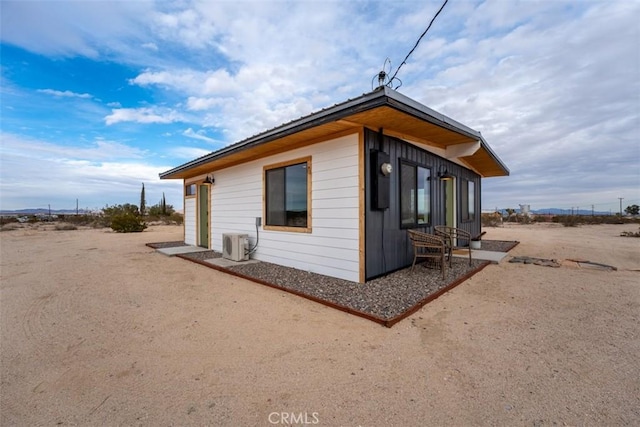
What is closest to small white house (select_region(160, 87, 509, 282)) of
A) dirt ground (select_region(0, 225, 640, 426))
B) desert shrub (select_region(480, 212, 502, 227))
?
dirt ground (select_region(0, 225, 640, 426))

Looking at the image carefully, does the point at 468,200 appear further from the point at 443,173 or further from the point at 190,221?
the point at 190,221

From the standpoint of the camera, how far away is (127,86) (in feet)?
25.7

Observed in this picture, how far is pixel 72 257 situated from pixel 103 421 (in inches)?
294

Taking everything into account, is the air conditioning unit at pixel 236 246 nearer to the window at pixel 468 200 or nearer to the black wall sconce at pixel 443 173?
the black wall sconce at pixel 443 173

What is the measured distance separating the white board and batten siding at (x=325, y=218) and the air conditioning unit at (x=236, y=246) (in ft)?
0.76

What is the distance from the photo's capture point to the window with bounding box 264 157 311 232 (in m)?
4.98

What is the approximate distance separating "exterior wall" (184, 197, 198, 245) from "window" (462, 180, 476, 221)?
857cm

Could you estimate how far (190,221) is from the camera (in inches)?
370

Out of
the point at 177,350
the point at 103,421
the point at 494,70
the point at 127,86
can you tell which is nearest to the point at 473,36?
the point at 494,70

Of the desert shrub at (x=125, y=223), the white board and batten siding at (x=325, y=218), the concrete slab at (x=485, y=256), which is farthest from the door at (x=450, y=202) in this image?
the desert shrub at (x=125, y=223)

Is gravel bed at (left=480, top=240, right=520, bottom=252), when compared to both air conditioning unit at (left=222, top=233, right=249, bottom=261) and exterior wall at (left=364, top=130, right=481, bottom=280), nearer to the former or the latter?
exterior wall at (left=364, top=130, right=481, bottom=280)

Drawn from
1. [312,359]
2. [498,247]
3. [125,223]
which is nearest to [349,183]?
[312,359]

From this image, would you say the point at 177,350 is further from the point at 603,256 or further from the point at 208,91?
the point at 603,256
